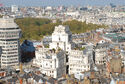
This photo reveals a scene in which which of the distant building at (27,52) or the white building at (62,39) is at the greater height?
the white building at (62,39)

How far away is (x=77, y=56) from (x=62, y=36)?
21.8 ft

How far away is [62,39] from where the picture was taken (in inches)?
2544

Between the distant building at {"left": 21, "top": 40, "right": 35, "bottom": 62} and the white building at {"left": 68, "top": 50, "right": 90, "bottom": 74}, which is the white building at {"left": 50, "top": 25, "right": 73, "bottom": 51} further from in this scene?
the distant building at {"left": 21, "top": 40, "right": 35, "bottom": 62}

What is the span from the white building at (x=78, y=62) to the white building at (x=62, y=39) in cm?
274

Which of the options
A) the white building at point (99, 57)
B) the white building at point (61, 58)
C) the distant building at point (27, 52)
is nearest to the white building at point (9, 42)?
the white building at point (61, 58)

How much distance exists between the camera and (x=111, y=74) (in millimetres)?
46469

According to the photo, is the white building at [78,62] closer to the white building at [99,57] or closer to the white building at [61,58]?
the white building at [61,58]

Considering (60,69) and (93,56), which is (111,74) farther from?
(93,56)

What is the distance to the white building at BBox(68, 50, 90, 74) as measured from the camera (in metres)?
59.2

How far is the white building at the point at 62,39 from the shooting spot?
64000mm

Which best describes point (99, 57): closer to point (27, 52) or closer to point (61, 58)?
point (61, 58)

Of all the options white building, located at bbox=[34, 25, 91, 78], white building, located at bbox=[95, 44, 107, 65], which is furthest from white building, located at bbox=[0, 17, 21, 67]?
white building, located at bbox=[95, 44, 107, 65]

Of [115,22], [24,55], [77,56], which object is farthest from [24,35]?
[115,22]

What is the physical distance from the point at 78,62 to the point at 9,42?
16.4 meters
